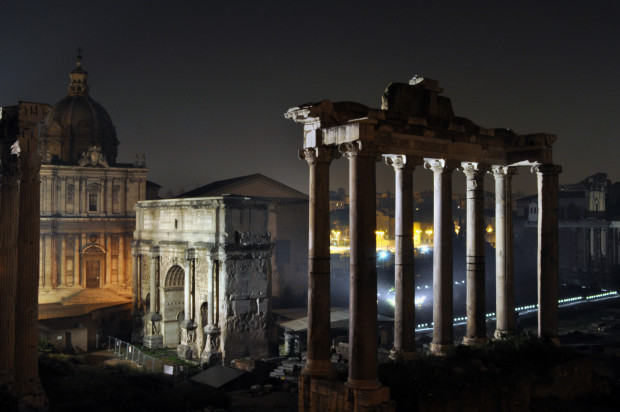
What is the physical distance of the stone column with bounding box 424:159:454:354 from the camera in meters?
15.2

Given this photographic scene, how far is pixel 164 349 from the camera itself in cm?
3506

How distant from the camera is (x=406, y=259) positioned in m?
15.0

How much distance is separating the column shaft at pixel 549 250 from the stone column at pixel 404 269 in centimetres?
361

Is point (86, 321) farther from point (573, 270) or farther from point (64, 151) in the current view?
point (573, 270)

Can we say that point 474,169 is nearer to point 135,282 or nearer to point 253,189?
point 135,282

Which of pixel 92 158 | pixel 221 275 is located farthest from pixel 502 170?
pixel 92 158

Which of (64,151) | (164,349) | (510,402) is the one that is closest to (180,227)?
(164,349)

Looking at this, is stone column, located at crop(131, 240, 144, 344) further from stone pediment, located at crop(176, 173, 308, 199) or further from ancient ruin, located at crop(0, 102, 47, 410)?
ancient ruin, located at crop(0, 102, 47, 410)

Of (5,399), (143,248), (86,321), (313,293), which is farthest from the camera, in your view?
(143,248)

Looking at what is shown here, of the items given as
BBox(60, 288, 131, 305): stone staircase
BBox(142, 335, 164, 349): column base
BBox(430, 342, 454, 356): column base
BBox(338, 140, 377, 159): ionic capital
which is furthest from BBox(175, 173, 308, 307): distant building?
BBox(338, 140, 377, 159): ionic capital

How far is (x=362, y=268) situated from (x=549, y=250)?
6.43 meters

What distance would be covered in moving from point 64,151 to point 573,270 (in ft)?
163

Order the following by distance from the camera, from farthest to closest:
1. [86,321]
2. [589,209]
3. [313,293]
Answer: [589,209], [86,321], [313,293]

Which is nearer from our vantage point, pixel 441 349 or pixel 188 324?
pixel 441 349
